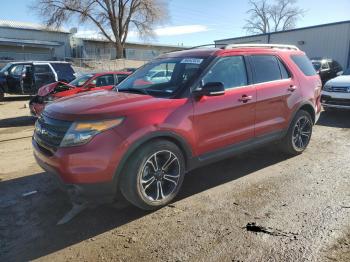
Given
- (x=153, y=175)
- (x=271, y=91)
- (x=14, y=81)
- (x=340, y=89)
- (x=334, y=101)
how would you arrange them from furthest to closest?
(x=14, y=81), (x=334, y=101), (x=340, y=89), (x=271, y=91), (x=153, y=175)

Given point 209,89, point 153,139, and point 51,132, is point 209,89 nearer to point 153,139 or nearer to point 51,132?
point 153,139

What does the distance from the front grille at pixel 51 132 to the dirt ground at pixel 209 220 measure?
0.84 meters

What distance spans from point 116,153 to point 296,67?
3.70 m

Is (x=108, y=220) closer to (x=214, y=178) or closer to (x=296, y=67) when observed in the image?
(x=214, y=178)

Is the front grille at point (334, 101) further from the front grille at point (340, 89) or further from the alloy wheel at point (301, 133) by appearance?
the alloy wheel at point (301, 133)

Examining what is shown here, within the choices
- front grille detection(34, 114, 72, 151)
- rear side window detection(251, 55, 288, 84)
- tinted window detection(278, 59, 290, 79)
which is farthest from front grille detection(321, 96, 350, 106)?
front grille detection(34, 114, 72, 151)

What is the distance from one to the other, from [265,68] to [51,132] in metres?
3.26

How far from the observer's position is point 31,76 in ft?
50.9

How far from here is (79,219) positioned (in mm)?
3842

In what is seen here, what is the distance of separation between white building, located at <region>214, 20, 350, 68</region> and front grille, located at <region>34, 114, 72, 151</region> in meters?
23.1

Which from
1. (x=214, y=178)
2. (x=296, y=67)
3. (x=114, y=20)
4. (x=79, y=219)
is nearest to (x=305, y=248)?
(x=214, y=178)

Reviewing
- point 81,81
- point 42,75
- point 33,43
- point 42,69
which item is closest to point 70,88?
point 81,81

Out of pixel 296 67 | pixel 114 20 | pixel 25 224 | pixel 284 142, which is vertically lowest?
pixel 25 224

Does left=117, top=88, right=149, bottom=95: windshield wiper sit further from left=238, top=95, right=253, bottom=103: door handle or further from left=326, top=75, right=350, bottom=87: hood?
left=326, top=75, right=350, bottom=87: hood
